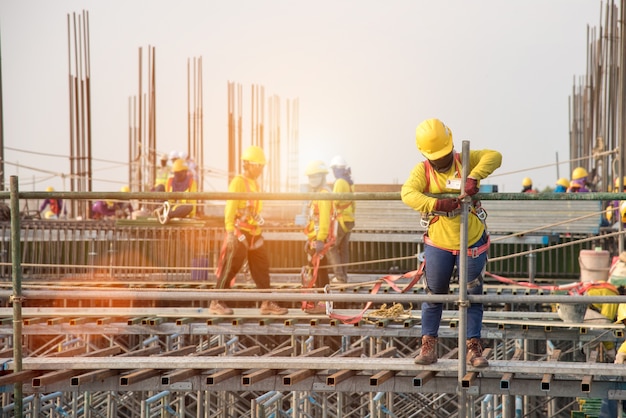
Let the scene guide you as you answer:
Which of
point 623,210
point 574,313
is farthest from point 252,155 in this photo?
point 623,210

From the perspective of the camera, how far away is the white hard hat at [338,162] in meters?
15.0

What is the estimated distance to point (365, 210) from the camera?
69.1ft

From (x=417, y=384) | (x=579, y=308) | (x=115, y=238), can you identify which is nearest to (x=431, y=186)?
(x=417, y=384)

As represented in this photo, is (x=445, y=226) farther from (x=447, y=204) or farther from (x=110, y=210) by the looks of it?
(x=110, y=210)

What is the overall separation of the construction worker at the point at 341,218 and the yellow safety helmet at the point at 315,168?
312 mm

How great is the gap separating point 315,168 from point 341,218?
89cm

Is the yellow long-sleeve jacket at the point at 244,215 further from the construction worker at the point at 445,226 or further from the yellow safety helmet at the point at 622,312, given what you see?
the construction worker at the point at 445,226

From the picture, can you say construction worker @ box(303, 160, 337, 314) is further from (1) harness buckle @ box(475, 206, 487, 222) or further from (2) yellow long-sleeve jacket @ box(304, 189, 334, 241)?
(1) harness buckle @ box(475, 206, 487, 222)

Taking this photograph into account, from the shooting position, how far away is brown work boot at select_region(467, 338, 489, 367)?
24.1 feet

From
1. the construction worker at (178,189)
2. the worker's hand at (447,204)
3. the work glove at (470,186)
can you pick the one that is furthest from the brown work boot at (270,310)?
the construction worker at (178,189)

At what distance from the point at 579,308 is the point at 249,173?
4.09 m

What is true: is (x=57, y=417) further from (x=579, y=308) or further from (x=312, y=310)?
(x=579, y=308)

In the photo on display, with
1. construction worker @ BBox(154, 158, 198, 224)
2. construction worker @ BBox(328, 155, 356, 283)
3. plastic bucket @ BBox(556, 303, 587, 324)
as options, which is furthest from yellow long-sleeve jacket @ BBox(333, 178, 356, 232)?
construction worker @ BBox(154, 158, 198, 224)

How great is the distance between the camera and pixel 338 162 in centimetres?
1506
